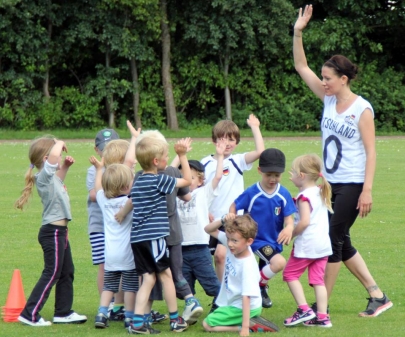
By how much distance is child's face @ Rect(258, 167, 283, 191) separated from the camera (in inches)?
253

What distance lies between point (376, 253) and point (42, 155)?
15.0ft

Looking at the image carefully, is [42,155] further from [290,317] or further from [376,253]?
[376,253]

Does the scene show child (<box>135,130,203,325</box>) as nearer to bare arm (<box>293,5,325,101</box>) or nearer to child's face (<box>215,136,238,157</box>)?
child's face (<box>215,136,238,157</box>)

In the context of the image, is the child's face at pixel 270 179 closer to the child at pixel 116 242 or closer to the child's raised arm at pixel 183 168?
the child's raised arm at pixel 183 168

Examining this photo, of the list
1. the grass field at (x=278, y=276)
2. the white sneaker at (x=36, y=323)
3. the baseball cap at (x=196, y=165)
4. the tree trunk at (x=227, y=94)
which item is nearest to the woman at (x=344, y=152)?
the grass field at (x=278, y=276)

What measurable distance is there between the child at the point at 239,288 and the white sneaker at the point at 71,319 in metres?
1.06

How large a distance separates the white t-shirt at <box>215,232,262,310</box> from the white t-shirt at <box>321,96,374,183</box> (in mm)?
1053

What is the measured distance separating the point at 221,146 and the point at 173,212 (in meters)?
0.87

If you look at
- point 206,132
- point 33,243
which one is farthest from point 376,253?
point 206,132

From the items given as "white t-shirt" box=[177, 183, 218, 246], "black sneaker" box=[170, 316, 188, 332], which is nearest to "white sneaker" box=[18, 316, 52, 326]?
"black sneaker" box=[170, 316, 188, 332]

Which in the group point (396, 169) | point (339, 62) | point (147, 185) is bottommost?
point (396, 169)

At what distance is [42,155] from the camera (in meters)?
6.68

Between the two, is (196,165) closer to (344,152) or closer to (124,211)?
(124,211)

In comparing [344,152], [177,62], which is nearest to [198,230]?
[344,152]
